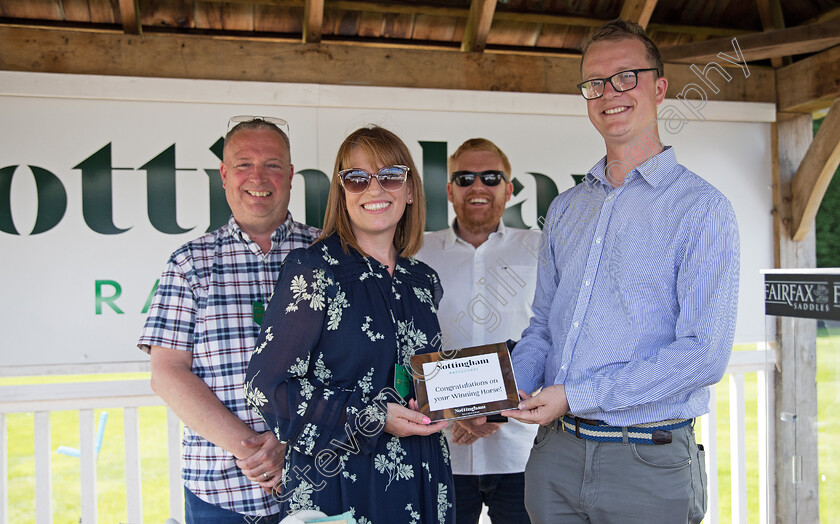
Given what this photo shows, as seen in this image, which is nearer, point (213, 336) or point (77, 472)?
point (213, 336)

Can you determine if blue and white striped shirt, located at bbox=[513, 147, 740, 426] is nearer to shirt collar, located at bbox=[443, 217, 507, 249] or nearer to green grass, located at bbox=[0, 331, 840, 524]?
shirt collar, located at bbox=[443, 217, 507, 249]

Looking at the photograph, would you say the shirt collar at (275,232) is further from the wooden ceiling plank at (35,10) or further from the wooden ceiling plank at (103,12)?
the wooden ceiling plank at (35,10)

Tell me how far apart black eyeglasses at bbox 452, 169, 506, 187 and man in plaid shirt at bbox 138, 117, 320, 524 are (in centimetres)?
91

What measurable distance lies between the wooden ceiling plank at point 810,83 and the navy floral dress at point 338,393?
3.16 meters

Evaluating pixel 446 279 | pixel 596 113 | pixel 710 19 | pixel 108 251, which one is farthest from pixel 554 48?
pixel 108 251

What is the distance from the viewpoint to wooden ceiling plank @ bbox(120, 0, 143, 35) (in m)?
3.27

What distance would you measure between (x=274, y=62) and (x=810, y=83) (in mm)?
3024

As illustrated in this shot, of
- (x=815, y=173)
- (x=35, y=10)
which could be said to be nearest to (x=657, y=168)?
(x=815, y=173)

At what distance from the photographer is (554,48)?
13.8 feet

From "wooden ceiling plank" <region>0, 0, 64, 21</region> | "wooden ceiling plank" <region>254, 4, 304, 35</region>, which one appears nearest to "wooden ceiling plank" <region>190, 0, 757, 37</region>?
"wooden ceiling plank" <region>254, 4, 304, 35</region>

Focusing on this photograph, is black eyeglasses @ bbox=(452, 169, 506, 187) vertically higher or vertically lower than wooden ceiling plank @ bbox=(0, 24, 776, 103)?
lower

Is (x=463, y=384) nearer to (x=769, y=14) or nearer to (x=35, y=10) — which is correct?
(x=35, y=10)

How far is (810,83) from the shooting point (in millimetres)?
3834

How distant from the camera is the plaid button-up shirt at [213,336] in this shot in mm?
2141
